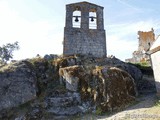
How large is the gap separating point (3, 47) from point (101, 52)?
74.1 ft

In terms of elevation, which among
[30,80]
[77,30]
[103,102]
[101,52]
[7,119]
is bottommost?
[7,119]

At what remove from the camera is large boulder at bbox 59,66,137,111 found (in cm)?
1844

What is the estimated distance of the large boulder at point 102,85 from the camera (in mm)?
18438

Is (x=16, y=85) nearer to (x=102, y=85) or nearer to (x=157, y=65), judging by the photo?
(x=102, y=85)

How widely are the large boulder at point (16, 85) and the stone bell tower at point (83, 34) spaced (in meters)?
5.24

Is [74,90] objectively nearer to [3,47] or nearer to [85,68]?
[85,68]

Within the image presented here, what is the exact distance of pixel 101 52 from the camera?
86.3 ft

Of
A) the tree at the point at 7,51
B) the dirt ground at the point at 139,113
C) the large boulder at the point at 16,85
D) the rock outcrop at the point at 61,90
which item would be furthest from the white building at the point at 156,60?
the tree at the point at 7,51

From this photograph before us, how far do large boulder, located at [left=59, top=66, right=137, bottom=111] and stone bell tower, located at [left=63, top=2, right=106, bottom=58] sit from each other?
4872 mm


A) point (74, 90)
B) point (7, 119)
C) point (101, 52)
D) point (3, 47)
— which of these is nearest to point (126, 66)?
point (101, 52)

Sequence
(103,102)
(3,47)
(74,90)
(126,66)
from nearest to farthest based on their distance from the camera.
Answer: (103,102)
(74,90)
(126,66)
(3,47)

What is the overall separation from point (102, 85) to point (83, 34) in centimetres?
845

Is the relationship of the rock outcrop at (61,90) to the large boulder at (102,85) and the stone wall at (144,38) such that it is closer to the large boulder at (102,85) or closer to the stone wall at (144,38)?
the large boulder at (102,85)

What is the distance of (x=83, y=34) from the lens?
2603 centimetres
